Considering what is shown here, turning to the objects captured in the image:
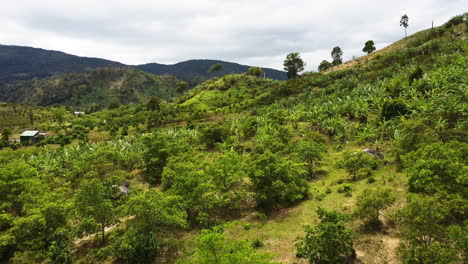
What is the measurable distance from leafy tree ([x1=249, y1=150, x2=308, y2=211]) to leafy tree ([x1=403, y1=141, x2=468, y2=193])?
10563 millimetres

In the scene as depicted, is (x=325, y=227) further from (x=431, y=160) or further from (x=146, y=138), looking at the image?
(x=146, y=138)

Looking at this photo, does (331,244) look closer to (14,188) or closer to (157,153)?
(157,153)

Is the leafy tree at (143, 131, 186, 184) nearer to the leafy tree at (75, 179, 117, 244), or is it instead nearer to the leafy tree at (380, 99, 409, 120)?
the leafy tree at (75, 179, 117, 244)

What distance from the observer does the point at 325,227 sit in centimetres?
1577

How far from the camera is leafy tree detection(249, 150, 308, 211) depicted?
83.0 ft

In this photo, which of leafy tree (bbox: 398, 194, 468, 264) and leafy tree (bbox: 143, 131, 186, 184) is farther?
leafy tree (bbox: 143, 131, 186, 184)

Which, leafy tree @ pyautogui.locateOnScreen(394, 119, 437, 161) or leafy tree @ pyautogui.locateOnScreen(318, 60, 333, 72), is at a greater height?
leafy tree @ pyautogui.locateOnScreen(318, 60, 333, 72)

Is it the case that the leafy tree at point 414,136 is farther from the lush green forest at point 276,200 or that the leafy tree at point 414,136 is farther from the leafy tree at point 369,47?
the leafy tree at point 369,47

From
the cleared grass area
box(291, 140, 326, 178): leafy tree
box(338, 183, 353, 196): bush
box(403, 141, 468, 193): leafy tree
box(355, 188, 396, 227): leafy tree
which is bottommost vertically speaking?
the cleared grass area

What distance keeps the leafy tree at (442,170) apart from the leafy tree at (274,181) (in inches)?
416

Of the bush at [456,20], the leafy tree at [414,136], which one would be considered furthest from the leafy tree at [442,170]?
the bush at [456,20]

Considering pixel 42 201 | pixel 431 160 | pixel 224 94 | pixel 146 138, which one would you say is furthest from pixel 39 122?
pixel 431 160

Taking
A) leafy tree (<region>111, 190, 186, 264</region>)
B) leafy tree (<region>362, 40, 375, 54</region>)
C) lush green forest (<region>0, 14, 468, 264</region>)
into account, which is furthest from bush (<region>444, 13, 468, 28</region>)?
leafy tree (<region>111, 190, 186, 264</region>)

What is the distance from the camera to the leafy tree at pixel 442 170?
16234 millimetres
